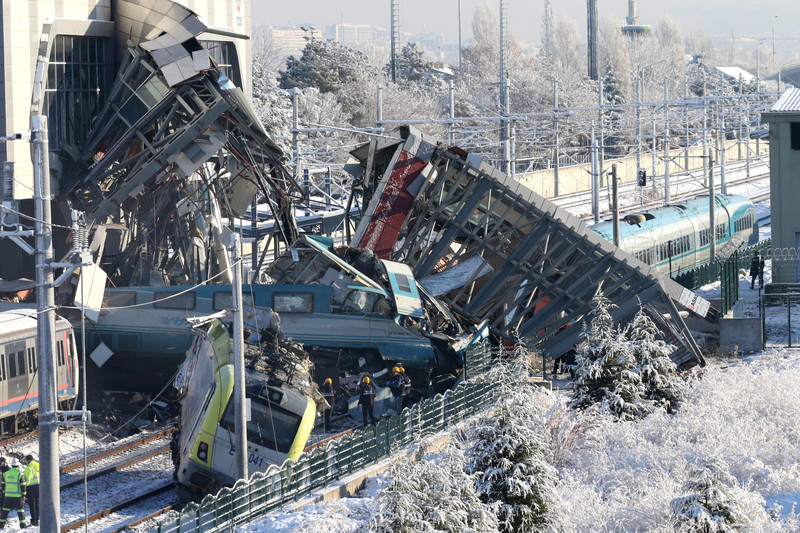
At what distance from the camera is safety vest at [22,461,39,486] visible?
65.3 feet

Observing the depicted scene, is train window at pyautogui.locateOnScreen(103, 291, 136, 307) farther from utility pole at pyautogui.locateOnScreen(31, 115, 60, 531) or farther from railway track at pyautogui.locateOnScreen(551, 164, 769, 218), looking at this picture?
railway track at pyautogui.locateOnScreen(551, 164, 769, 218)

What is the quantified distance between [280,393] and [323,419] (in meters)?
5.77

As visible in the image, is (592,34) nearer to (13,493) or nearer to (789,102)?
(789,102)

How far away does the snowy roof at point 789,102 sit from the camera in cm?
4134

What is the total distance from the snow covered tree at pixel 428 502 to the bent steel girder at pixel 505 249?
1737 centimetres

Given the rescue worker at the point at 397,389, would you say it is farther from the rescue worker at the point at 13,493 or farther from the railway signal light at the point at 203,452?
the rescue worker at the point at 13,493

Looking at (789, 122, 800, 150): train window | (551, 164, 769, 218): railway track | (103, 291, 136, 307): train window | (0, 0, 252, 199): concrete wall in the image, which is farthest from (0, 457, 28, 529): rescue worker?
(551, 164, 769, 218): railway track

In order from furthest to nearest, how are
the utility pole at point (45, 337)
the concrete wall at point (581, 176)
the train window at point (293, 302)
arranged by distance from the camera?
the concrete wall at point (581, 176)
the train window at point (293, 302)
the utility pole at point (45, 337)

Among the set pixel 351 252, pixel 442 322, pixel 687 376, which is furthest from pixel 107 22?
pixel 687 376

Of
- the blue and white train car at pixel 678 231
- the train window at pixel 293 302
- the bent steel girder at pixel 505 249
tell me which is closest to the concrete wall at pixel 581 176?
the blue and white train car at pixel 678 231

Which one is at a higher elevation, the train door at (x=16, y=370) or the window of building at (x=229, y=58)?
the window of building at (x=229, y=58)

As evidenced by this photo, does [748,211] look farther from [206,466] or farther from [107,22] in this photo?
[206,466]

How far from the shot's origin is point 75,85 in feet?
127

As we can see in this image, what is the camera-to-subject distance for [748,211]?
57.4 m
